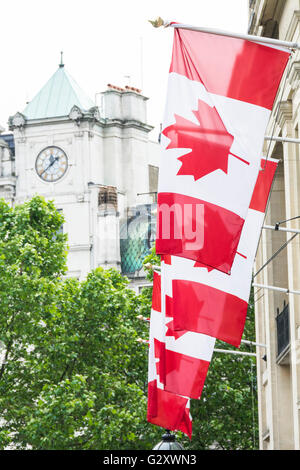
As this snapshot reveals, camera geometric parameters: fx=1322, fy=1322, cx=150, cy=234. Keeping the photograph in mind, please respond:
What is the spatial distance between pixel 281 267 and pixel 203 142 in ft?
64.0

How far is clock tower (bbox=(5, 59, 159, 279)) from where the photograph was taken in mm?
91500

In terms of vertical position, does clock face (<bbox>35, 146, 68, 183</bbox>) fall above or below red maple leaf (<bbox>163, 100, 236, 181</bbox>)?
above

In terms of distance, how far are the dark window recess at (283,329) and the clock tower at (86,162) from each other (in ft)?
180

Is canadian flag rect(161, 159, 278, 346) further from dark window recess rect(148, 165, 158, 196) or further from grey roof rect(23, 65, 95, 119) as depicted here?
dark window recess rect(148, 165, 158, 196)

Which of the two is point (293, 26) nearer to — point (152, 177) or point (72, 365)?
point (72, 365)

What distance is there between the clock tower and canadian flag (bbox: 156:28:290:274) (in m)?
72.5

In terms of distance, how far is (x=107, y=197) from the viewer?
300ft

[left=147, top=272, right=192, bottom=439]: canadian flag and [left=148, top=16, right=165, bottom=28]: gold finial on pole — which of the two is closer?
[left=148, top=16, right=165, bottom=28]: gold finial on pole

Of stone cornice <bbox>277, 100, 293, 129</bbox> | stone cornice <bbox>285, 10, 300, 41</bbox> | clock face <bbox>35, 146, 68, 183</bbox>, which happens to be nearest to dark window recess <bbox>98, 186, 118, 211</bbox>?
clock face <bbox>35, 146, 68, 183</bbox>

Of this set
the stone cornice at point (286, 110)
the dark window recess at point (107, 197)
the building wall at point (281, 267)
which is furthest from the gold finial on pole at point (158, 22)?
the dark window recess at point (107, 197)
